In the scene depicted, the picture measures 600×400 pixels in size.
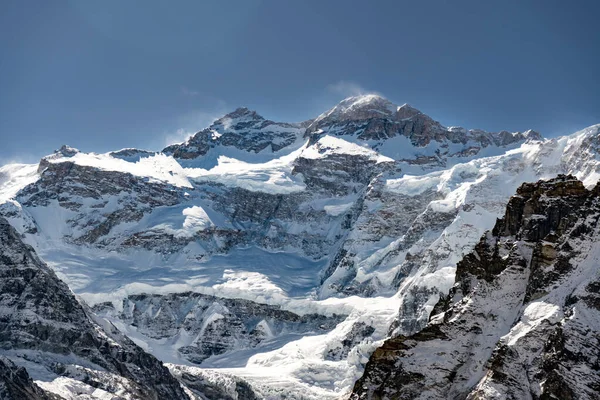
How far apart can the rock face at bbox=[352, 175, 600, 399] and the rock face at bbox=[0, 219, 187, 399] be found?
105430mm

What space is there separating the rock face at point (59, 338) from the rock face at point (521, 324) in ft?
346

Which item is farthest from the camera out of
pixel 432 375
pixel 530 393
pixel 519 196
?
pixel 519 196

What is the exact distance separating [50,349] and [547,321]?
12806 cm

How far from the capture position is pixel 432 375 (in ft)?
165

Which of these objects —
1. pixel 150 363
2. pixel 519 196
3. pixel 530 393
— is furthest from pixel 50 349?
pixel 530 393

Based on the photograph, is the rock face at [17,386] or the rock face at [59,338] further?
the rock face at [59,338]

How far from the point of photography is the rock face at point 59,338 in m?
150

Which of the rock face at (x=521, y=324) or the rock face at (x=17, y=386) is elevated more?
the rock face at (x=521, y=324)

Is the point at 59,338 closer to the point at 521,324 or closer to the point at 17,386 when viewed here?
the point at 17,386

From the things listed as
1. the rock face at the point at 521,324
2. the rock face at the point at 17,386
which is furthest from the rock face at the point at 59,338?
the rock face at the point at 521,324

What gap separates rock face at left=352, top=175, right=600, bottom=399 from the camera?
44.1 meters

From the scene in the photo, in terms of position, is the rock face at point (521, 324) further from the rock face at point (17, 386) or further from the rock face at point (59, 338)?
the rock face at point (59, 338)

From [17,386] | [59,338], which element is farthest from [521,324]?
[59,338]

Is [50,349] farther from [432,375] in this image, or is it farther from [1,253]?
[432,375]
